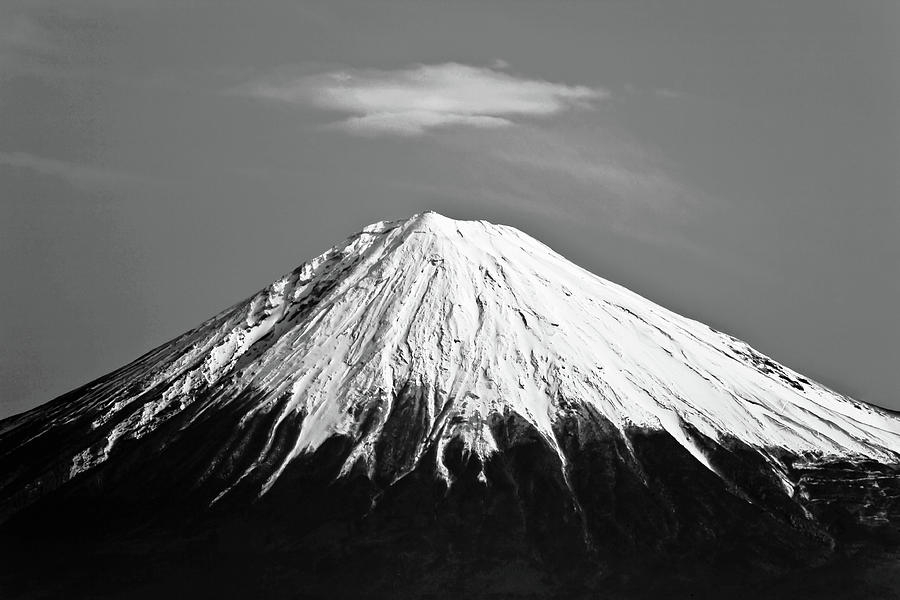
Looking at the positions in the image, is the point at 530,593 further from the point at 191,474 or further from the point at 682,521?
the point at 191,474

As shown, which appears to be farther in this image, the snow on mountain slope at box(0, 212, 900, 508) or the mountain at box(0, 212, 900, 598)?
the snow on mountain slope at box(0, 212, 900, 508)

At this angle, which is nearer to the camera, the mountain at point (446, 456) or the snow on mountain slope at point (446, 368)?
the mountain at point (446, 456)

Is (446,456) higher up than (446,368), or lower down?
lower down

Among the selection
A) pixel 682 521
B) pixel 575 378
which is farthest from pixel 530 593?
pixel 575 378

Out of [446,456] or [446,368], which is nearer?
[446,456]
